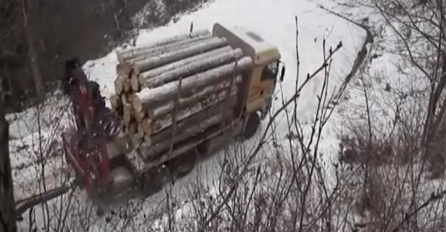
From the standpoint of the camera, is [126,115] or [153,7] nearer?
[126,115]

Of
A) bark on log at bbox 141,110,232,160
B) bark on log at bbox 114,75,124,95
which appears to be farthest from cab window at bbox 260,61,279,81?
bark on log at bbox 114,75,124,95

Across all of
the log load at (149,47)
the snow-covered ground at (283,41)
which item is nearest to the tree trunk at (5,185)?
the log load at (149,47)

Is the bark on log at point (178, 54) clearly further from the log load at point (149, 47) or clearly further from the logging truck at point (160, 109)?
the log load at point (149, 47)

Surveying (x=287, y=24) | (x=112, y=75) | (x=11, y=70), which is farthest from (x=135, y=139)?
(x=287, y=24)

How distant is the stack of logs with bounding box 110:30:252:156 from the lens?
8.78 meters

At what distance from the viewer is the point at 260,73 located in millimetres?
10102

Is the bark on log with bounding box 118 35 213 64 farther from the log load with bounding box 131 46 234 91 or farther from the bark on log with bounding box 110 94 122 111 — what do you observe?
the bark on log with bounding box 110 94 122 111

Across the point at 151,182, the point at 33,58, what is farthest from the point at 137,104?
the point at 33,58

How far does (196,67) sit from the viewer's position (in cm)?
924

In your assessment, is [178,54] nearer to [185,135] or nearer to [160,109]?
[160,109]

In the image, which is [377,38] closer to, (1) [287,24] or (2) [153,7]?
(1) [287,24]

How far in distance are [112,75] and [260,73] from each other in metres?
5.04

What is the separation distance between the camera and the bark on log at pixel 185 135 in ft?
30.0

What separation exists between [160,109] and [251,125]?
8.56ft
